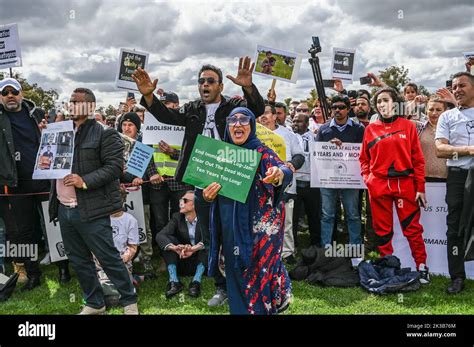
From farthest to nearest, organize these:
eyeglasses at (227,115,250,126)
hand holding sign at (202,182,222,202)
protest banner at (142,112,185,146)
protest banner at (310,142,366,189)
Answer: protest banner at (310,142,366,189)
protest banner at (142,112,185,146)
eyeglasses at (227,115,250,126)
hand holding sign at (202,182,222,202)

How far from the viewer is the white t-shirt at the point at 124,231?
6.28m

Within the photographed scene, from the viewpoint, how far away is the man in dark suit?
631 cm

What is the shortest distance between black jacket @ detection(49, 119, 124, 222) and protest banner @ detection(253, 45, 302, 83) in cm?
358

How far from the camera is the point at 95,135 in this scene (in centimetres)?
505

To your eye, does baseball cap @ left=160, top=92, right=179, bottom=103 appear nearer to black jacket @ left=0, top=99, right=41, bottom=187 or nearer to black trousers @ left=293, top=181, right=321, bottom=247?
black trousers @ left=293, top=181, right=321, bottom=247

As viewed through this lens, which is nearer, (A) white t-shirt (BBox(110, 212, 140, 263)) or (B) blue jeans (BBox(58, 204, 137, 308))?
(B) blue jeans (BBox(58, 204, 137, 308))

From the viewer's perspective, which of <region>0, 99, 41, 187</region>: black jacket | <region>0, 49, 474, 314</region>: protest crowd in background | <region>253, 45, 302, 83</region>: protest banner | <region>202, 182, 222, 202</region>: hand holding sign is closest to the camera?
<region>202, 182, 222, 202</region>: hand holding sign

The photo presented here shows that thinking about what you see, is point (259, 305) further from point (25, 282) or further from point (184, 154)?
point (25, 282)

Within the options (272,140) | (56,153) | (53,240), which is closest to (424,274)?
(272,140)

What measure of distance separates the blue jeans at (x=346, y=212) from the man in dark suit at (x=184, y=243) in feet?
6.23

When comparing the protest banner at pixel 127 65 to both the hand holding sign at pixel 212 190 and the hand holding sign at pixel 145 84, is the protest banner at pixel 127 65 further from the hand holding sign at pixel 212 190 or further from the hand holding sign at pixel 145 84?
the hand holding sign at pixel 212 190

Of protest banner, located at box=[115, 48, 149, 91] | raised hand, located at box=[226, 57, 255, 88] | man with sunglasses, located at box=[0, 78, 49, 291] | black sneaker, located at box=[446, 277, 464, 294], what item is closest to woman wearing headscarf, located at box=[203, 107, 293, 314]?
raised hand, located at box=[226, 57, 255, 88]
